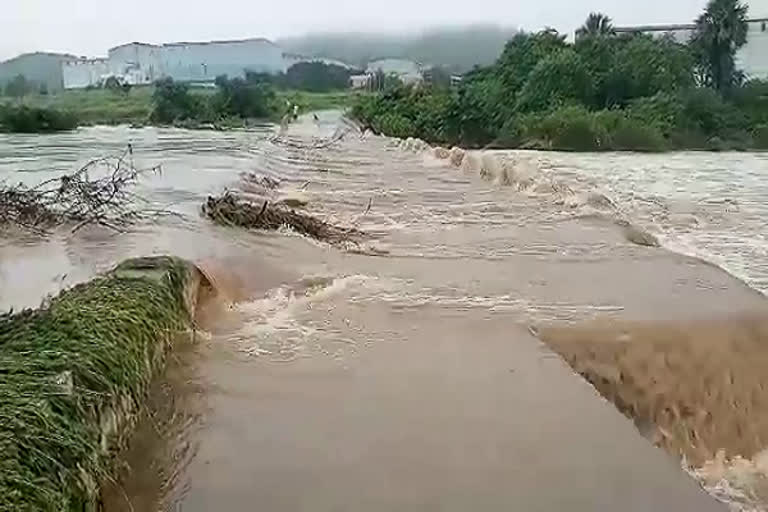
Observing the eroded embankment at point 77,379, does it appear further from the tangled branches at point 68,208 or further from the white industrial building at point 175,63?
the white industrial building at point 175,63

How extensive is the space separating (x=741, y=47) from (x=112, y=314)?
4682 cm

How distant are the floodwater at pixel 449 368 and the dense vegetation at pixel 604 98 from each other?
24823 mm

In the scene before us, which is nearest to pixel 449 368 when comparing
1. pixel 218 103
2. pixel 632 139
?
pixel 632 139

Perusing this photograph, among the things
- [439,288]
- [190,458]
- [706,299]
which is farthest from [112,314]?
[706,299]

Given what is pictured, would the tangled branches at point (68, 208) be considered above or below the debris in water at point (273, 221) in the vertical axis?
above

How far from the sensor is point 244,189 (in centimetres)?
1723

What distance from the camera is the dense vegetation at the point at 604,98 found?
38.1m

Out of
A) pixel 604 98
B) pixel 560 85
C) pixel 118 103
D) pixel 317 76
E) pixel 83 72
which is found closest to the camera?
pixel 560 85

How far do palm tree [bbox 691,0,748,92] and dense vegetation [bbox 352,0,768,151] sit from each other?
0.16 ft

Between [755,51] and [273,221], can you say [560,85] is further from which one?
[273,221]

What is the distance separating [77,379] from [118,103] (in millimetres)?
57253

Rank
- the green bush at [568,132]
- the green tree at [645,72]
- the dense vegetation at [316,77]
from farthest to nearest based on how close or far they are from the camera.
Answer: the dense vegetation at [316,77], the green tree at [645,72], the green bush at [568,132]

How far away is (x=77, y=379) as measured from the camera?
15.9ft

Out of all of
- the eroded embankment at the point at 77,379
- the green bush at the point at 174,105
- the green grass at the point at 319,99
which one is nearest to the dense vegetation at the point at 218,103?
the green bush at the point at 174,105
